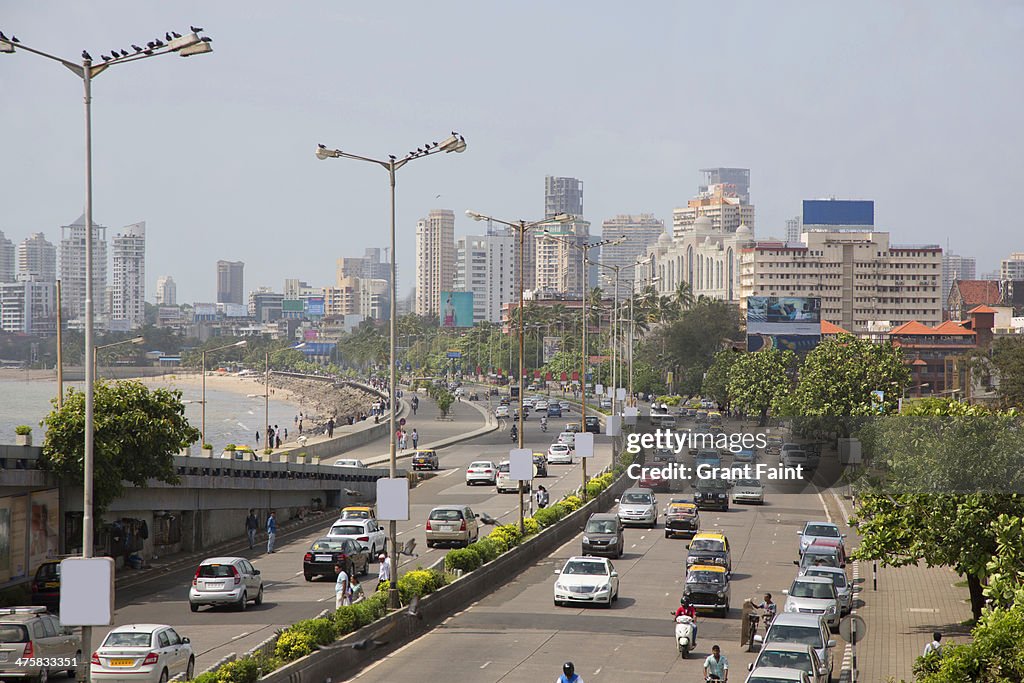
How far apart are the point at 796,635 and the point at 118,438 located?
859 inches

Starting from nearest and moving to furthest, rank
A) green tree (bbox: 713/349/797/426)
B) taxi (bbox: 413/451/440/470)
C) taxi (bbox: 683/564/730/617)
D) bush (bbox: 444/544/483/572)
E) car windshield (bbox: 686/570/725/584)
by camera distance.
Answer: taxi (bbox: 683/564/730/617) → car windshield (bbox: 686/570/725/584) → bush (bbox: 444/544/483/572) → taxi (bbox: 413/451/440/470) → green tree (bbox: 713/349/797/426)

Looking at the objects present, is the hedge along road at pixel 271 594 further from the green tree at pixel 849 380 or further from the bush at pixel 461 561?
the green tree at pixel 849 380

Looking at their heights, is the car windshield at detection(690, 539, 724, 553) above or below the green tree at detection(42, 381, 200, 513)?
below

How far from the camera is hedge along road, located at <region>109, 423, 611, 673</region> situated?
3009cm

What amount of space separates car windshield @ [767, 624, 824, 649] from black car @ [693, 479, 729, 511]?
33.9 metres

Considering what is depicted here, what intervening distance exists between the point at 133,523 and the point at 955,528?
26.3m

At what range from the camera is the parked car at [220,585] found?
33344 millimetres

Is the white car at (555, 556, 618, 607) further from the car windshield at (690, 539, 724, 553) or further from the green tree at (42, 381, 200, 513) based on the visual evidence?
the green tree at (42, 381, 200, 513)

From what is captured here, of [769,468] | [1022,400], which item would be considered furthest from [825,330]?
[769,468]

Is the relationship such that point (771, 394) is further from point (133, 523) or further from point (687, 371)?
point (133, 523)

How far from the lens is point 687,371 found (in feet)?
554

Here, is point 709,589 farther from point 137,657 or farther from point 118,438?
A: point 118,438

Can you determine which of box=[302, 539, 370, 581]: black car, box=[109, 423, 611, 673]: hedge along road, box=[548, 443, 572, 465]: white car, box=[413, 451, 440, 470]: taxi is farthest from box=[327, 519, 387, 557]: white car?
box=[548, 443, 572, 465]: white car

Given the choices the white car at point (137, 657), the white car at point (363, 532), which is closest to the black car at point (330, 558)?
the white car at point (363, 532)
